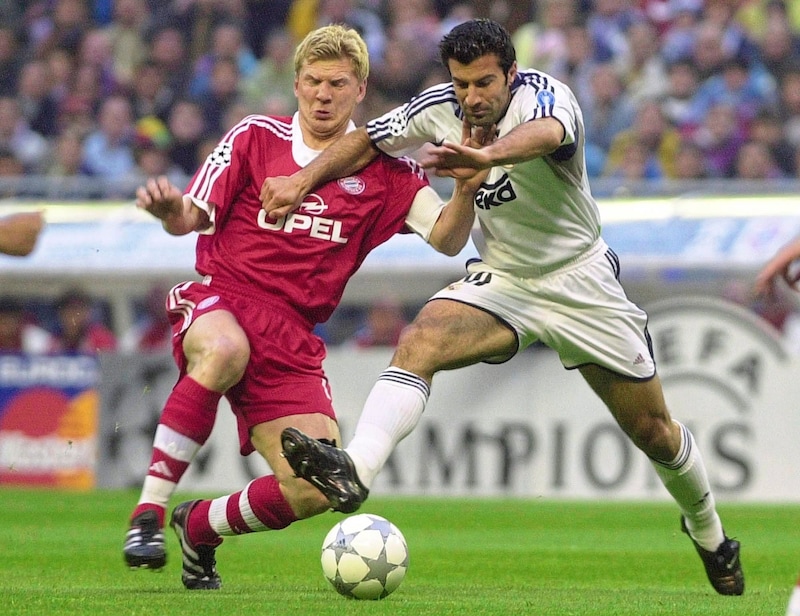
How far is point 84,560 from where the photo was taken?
8.17m

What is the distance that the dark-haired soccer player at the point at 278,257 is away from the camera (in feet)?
20.9

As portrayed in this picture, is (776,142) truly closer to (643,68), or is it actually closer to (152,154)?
(643,68)

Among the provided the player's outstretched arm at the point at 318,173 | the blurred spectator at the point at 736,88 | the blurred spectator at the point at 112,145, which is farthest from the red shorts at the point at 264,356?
the blurred spectator at the point at 112,145

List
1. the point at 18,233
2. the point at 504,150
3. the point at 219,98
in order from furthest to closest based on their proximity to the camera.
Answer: the point at 219,98 < the point at 504,150 < the point at 18,233

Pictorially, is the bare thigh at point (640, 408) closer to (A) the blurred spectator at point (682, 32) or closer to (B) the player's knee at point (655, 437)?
(B) the player's knee at point (655, 437)

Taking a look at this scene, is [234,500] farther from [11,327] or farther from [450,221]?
[11,327]

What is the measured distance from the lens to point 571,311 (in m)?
6.55

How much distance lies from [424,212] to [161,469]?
161 cm

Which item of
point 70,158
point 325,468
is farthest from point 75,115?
point 325,468

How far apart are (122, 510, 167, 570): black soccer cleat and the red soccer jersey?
1.15m

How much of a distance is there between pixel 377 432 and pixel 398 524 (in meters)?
5.34

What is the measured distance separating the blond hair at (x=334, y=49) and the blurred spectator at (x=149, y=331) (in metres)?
8.23

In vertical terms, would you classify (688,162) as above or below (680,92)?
below

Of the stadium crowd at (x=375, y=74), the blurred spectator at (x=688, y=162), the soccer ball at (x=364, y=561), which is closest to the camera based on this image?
the soccer ball at (x=364, y=561)
